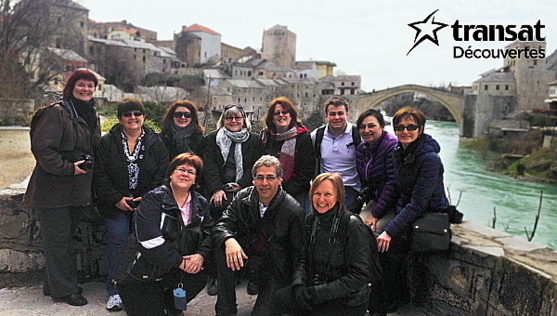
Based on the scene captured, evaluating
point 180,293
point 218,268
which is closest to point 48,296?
point 180,293

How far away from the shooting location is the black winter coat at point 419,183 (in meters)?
2.71

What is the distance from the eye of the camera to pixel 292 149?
3.22m

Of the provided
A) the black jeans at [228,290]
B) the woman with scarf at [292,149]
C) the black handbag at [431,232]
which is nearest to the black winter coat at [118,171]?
the black jeans at [228,290]

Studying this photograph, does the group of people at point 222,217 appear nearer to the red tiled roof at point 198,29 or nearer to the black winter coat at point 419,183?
the black winter coat at point 419,183

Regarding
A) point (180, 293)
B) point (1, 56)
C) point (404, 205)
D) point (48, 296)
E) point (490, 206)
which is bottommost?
point (490, 206)

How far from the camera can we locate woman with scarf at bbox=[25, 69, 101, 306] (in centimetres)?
274

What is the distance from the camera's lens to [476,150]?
3022cm

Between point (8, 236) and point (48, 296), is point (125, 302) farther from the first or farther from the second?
point (8, 236)

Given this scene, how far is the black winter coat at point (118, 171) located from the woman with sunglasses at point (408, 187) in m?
1.41

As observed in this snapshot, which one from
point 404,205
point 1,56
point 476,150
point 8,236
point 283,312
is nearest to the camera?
point 283,312

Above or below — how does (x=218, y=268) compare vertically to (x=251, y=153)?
below

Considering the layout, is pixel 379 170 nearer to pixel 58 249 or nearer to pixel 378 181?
pixel 378 181

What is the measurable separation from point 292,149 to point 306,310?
1106mm

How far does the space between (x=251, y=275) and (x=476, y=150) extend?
99.1ft
